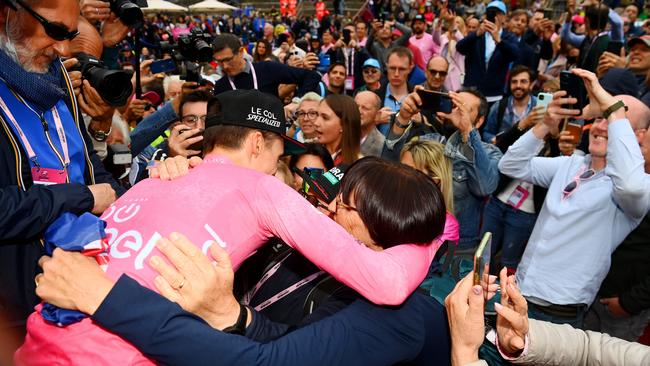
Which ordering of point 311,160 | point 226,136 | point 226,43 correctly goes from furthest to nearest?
point 226,43 → point 311,160 → point 226,136

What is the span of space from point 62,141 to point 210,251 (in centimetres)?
80

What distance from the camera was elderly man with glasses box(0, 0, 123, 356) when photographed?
1.65 m

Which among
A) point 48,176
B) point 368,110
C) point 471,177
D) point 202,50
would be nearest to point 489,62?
point 368,110

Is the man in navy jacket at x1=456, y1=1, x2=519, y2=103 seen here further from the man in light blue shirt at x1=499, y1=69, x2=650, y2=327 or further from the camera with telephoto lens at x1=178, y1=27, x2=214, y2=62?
the camera with telephoto lens at x1=178, y1=27, x2=214, y2=62

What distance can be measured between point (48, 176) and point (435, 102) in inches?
107

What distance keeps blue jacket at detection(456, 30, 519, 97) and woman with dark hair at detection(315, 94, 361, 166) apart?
3371 mm

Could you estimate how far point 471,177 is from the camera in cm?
346

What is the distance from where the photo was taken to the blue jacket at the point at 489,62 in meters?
6.57

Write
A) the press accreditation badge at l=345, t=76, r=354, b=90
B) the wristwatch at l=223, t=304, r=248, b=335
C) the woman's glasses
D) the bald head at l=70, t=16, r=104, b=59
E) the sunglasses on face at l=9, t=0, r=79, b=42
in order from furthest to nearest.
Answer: the press accreditation badge at l=345, t=76, r=354, b=90 < the woman's glasses < the bald head at l=70, t=16, r=104, b=59 < the sunglasses on face at l=9, t=0, r=79, b=42 < the wristwatch at l=223, t=304, r=248, b=335

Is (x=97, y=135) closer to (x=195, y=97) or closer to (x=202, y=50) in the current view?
(x=195, y=97)

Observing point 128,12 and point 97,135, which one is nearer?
point 97,135

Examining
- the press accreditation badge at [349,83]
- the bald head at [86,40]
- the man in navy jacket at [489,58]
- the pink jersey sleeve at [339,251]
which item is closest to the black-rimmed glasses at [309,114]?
the bald head at [86,40]

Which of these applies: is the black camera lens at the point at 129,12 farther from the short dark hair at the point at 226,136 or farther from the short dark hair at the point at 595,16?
the short dark hair at the point at 595,16

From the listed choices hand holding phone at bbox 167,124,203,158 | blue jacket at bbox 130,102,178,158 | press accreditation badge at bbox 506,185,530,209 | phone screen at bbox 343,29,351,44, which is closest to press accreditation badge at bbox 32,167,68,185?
hand holding phone at bbox 167,124,203,158
